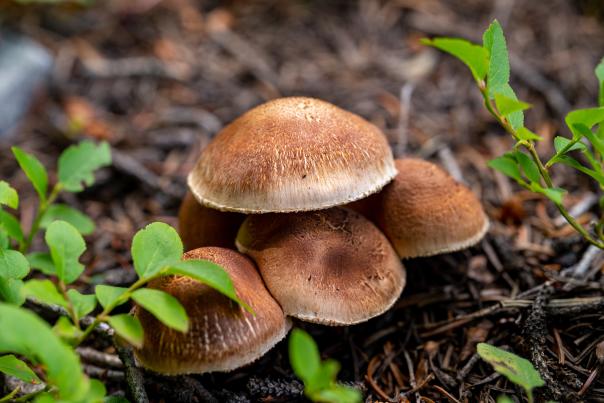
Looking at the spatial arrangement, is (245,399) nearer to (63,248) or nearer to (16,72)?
(63,248)

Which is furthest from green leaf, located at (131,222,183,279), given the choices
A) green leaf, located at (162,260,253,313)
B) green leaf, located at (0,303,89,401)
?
green leaf, located at (0,303,89,401)

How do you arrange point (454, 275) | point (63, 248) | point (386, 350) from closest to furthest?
1. point (63, 248)
2. point (386, 350)
3. point (454, 275)

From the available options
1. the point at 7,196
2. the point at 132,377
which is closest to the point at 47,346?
the point at 132,377

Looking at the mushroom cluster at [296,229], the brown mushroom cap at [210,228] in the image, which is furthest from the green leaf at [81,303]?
the brown mushroom cap at [210,228]

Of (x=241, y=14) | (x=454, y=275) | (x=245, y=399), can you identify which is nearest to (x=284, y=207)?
(x=245, y=399)

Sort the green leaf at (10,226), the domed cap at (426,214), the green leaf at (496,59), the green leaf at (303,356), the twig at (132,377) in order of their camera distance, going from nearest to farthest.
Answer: the green leaf at (303,356), the green leaf at (496,59), the twig at (132,377), the green leaf at (10,226), the domed cap at (426,214)

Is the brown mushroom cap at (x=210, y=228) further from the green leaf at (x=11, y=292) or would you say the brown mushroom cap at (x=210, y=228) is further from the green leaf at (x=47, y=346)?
the green leaf at (x=47, y=346)
